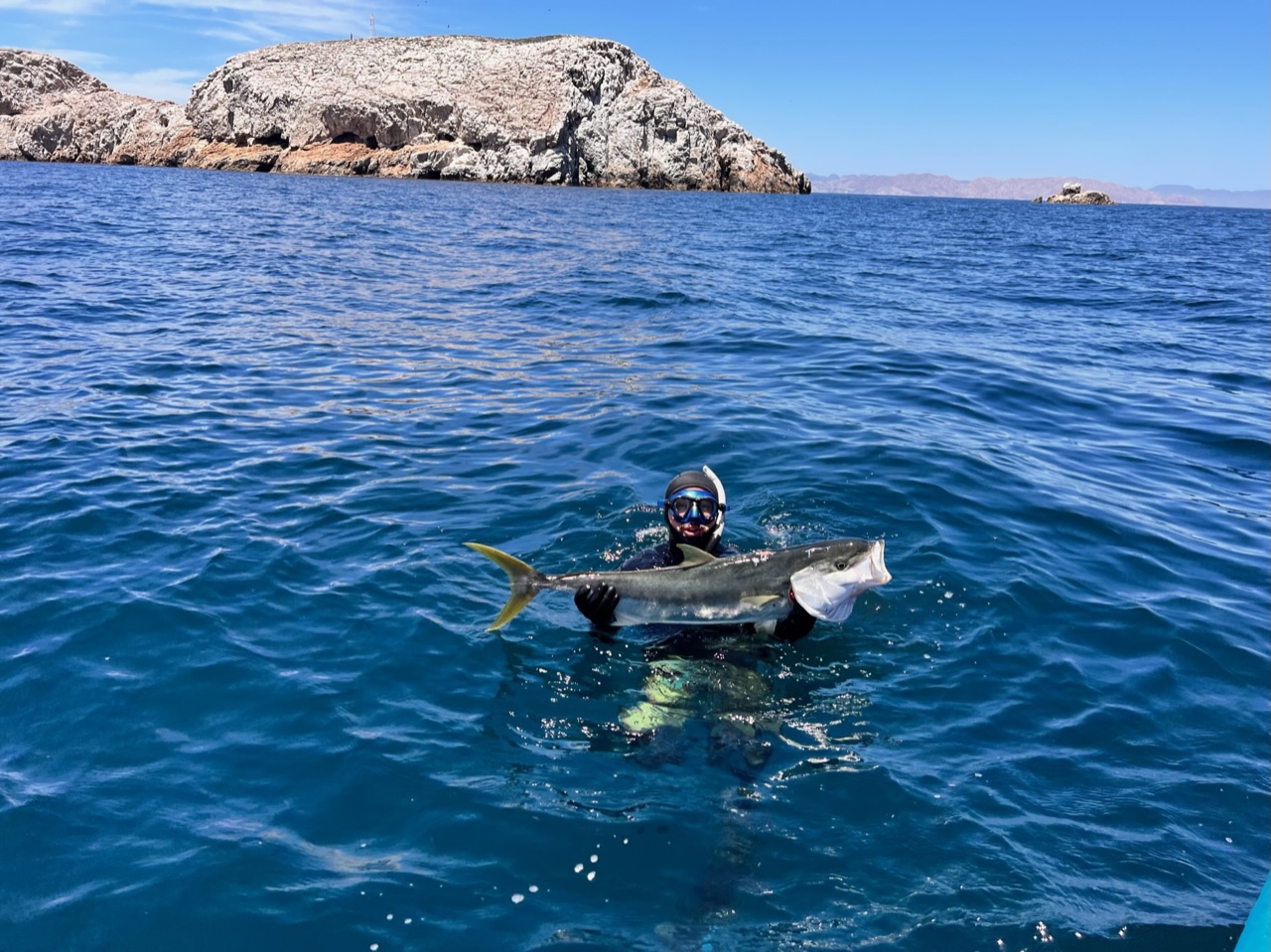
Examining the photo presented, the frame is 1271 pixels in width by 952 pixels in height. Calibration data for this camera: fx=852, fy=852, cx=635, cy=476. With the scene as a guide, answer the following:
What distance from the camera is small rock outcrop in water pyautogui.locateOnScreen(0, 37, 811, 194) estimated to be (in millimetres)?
105875

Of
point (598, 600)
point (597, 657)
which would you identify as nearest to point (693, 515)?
point (598, 600)

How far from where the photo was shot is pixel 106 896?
4.92 m

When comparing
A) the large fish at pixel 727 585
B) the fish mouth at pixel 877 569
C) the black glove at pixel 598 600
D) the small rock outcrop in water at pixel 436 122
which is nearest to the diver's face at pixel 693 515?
the large fish at pixel 727 585

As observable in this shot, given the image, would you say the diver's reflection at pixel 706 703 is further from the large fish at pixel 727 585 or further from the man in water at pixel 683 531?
the large fish at pixel 727 585

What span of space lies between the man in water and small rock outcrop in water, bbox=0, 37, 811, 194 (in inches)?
4156

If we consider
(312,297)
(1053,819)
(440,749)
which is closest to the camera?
(1053,819)

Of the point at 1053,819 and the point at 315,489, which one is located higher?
the point at 315,489

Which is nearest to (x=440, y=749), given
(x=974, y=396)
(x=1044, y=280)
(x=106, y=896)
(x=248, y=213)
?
(x=106, y=896)

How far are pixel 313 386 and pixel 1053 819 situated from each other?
44.1 ft

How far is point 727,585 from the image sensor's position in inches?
271

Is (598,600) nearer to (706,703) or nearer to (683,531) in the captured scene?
(683,531)

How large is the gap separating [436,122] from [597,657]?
11300 centimetres

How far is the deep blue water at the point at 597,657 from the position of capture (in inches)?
202

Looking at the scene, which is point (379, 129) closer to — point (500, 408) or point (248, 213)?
point (248, 213)
